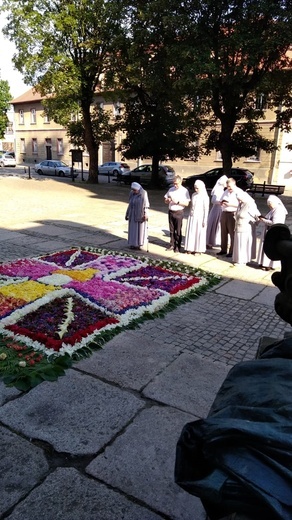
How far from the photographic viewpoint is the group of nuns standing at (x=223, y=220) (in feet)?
26.7

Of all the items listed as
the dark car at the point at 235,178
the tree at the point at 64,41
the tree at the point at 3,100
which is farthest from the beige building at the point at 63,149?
the tree at the point at 64,41

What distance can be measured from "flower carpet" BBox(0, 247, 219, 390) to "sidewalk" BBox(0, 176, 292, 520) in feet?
0.79

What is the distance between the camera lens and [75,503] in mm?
2434

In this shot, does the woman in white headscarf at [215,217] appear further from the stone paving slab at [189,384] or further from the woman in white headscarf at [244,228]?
the stone paving slab at [189,384]

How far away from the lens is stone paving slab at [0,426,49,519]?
2490mm

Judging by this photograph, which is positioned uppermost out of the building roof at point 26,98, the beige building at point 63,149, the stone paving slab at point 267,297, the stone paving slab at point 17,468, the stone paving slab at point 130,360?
the building roof at point 26,98

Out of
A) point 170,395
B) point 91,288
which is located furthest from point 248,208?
point 170,395

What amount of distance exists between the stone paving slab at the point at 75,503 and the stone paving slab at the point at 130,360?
1243mm

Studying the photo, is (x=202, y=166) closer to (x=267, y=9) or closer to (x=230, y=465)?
(x=267, y=9)

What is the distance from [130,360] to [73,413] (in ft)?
3.60

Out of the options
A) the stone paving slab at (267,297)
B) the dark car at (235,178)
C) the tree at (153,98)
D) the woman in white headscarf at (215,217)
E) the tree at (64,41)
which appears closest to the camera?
the stone paving slab at (267,297)

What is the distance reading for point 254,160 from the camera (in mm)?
34812

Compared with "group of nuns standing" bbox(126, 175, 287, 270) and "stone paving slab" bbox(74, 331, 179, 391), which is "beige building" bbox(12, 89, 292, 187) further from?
"stone paving slab" bbox(74, 331, 179, 391)

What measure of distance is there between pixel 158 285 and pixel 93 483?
4.41 metres
